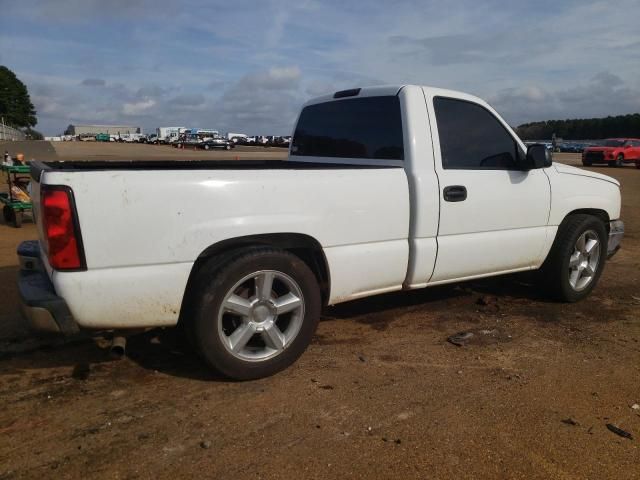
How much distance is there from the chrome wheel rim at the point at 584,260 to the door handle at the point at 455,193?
1.65 m

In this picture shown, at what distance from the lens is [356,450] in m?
2.70

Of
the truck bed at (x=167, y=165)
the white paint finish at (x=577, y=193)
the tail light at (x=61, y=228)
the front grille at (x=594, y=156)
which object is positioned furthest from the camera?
the front grille at (x=594, y=156)

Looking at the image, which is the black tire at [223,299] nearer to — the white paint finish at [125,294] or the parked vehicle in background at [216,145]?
the white paint finish at [125,294]

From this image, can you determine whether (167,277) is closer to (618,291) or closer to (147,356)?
(147,356)

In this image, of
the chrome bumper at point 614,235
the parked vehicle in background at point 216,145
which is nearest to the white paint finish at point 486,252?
the chrome bumper at point 614,235

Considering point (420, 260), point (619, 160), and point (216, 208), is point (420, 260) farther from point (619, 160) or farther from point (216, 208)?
point (619, 160)

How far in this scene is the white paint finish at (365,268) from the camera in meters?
3.63

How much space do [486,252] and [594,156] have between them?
30307 millimetres

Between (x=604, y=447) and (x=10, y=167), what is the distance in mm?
9497

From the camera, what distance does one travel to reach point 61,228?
9.05 ft

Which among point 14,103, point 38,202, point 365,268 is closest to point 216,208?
point 38,202

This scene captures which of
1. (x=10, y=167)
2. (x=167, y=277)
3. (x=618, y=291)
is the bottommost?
(x=618, y=291)

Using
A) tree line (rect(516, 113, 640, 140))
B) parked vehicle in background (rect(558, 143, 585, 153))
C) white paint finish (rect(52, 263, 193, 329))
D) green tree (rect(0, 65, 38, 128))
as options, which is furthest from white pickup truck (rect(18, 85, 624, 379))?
green tree (rect(0, 65, 38, 128))

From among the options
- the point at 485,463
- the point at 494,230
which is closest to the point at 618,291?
the point at 494,230
